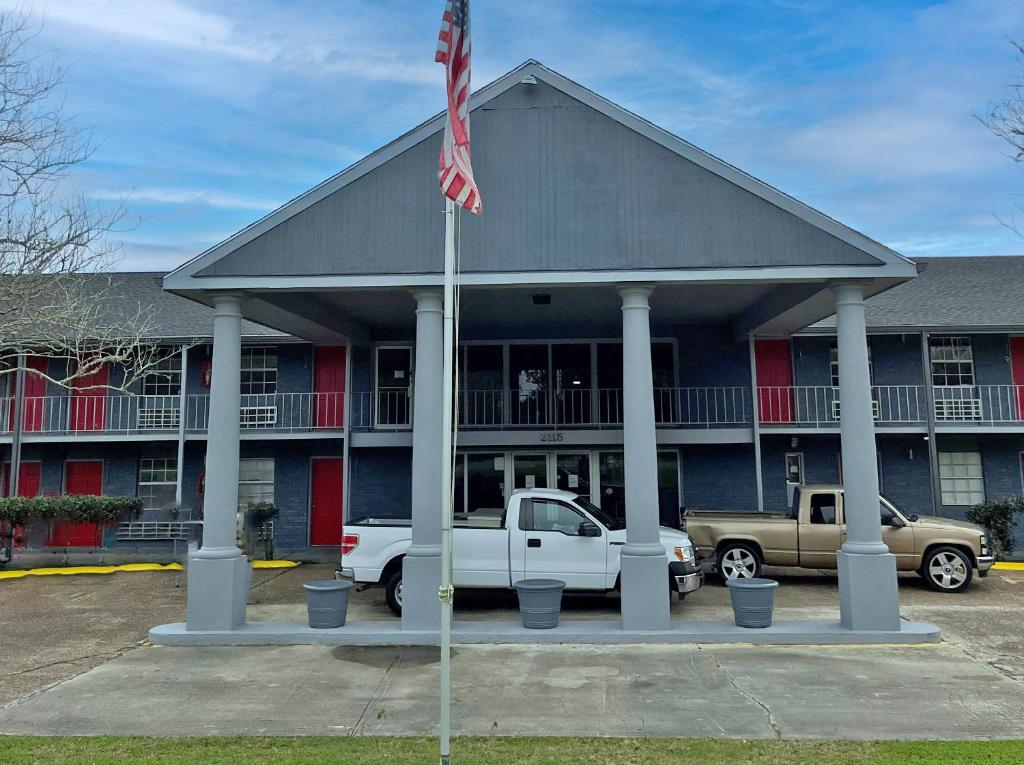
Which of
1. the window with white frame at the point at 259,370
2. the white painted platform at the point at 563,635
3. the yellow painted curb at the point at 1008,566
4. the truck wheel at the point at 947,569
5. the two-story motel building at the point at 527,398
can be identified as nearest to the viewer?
the white painted platform at the point at 563,635

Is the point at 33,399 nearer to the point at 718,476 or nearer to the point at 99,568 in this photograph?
the point at 99,568

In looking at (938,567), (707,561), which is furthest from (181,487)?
(938,567)

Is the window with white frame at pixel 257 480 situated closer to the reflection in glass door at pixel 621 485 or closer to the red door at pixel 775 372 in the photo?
the reflection in glass door at pixel 621 485

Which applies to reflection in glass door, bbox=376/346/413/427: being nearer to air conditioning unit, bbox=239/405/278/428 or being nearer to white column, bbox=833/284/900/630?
air conditioning unit, bbox=239/405/278/428

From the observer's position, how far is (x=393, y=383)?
18.2 meters

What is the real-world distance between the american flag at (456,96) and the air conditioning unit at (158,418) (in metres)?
15.8

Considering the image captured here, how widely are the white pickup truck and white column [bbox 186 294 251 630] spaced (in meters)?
1.68

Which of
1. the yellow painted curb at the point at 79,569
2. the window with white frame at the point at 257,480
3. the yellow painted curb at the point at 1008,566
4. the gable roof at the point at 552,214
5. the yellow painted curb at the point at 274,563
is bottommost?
the yellow painted curb at the point at 1008,566

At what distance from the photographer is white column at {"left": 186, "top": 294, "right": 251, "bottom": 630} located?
32.2 ft

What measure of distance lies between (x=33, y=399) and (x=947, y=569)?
21802 mm

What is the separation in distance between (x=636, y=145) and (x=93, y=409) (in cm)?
1641

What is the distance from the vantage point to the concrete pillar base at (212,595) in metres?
9.78

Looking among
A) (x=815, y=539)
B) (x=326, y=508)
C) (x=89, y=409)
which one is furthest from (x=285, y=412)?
(x=815, y=539)

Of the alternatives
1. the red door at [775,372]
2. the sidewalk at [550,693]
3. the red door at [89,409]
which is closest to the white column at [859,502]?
the sidewalk at [550,693]
